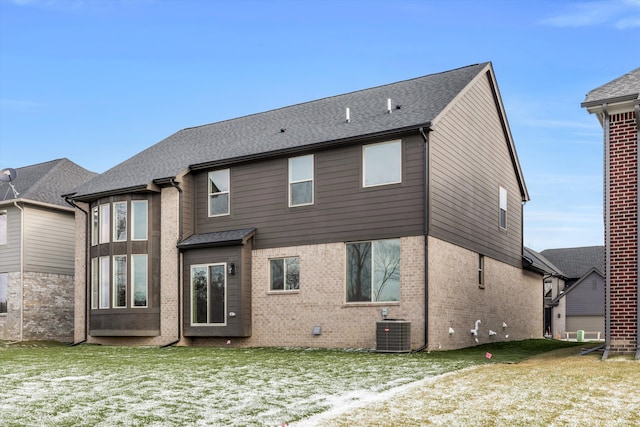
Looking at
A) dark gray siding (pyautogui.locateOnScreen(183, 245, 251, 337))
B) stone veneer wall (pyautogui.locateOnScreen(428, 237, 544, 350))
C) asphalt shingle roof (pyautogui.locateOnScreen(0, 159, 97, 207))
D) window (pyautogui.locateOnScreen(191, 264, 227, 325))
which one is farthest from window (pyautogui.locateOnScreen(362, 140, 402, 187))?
asphalt shingle roof (pyautogui.locateOnScreen(0, 159, 97, 207))

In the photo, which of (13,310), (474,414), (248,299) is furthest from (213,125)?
(474,414)

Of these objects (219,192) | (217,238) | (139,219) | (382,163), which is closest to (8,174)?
(139,219)

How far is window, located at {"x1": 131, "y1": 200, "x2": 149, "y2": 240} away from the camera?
73.5ft

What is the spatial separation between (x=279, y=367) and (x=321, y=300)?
224 inches

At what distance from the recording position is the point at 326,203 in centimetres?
1939

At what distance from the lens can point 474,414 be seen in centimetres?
847

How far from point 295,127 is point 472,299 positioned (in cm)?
760

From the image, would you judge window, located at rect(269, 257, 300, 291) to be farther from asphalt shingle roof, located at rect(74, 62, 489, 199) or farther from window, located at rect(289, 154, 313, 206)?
asphalt shingle roof, located at rect(74, 62, 489, 199)

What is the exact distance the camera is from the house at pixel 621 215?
13891mm

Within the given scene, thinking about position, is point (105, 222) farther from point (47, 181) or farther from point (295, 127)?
point (47, 181)

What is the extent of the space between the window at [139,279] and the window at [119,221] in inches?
35.6

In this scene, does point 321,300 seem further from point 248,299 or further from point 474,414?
point 474,414

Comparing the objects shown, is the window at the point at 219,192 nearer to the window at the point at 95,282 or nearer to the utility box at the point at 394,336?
the window at the point at 95,282

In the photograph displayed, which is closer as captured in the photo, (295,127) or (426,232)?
(426,232)
